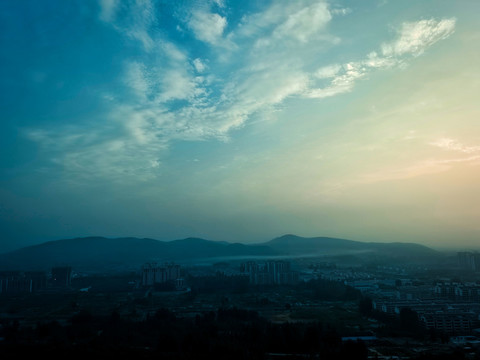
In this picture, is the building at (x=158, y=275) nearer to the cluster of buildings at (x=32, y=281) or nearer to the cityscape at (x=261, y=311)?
the cityscape at (x=261, y=311)

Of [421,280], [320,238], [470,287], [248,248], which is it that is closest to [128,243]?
[248,248]

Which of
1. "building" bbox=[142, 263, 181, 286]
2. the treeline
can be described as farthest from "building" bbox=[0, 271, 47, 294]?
the treeline

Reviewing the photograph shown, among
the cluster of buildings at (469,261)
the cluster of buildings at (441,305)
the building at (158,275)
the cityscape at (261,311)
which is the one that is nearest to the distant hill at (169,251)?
the cluster of buildings at (469,261)

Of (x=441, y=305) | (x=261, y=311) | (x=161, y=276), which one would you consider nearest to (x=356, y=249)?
(x=161, y=276)

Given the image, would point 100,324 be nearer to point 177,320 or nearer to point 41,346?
point 177,320

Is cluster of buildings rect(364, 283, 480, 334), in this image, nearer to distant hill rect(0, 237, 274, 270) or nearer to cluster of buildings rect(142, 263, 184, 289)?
cluster of buildings rect(142, 263, 184, 289)
